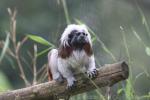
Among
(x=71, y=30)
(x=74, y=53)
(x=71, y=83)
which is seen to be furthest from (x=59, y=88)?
(x=71, y=30)

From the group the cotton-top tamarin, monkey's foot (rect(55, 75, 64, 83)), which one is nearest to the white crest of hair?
the cotton-top tamarin

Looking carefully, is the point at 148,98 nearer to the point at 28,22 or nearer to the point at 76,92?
the point at 76,92

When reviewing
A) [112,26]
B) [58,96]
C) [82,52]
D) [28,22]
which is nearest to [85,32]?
[82,52]

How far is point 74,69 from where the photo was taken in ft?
14.3

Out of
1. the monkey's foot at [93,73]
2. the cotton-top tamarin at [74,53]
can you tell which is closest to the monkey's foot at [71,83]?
the cotton-top tamarin at [74,53]

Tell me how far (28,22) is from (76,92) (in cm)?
774

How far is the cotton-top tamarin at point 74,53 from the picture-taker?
422 cm

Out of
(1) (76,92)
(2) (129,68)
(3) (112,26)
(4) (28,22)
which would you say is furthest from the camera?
(4) (28,22)

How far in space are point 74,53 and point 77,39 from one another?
91mm

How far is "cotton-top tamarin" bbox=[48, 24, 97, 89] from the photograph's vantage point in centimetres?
422

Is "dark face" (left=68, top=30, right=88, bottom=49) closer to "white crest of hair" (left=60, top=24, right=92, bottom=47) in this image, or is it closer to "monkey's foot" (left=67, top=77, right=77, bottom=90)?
"white crest of hair" (left=60, top=24, right=92, bottom=47)

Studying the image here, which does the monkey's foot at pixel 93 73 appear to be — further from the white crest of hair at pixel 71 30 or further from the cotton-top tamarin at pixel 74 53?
the white crest of hair at pixel 71 30

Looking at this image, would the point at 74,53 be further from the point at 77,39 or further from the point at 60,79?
the point at 60,79

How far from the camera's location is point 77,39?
4219 millimetres
